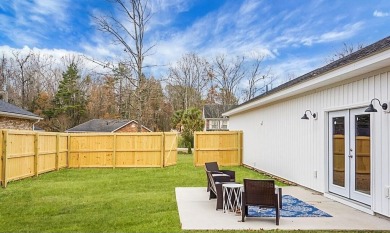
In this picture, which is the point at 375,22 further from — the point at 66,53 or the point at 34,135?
the point at 66,53

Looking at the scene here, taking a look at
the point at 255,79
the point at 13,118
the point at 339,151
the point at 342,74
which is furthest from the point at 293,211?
the point at 255,79

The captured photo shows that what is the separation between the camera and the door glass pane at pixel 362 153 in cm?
671

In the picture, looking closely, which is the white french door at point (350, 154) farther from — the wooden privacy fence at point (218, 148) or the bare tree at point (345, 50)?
the bare tree at point (345, 50)

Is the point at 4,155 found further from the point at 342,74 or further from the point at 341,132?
the point at 342,74

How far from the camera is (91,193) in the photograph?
8992 millimetres

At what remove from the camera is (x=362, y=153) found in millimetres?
6879

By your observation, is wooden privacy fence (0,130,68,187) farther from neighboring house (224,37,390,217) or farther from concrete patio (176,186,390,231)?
neighboring house (224,37,390,217)

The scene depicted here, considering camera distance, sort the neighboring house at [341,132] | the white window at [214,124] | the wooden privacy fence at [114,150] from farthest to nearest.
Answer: the white window at [214,124], the wooden privacy fence at [114,150], the neighboring house at [341,132]

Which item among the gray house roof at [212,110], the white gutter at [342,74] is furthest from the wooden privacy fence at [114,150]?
the gray house roof at [212,110]

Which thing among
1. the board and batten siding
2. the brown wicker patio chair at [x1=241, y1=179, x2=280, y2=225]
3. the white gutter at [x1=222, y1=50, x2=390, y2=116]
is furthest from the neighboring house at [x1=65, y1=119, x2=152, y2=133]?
the brown wicker patio chair at [x1=241, y1=179, x2=280, y2=225]

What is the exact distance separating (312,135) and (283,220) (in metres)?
3.92

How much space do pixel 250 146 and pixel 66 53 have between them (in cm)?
2877

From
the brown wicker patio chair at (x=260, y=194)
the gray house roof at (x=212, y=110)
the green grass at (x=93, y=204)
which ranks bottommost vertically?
the green grass at (x=93, y=204)

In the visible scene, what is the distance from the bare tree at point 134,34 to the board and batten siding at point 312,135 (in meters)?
10.3
